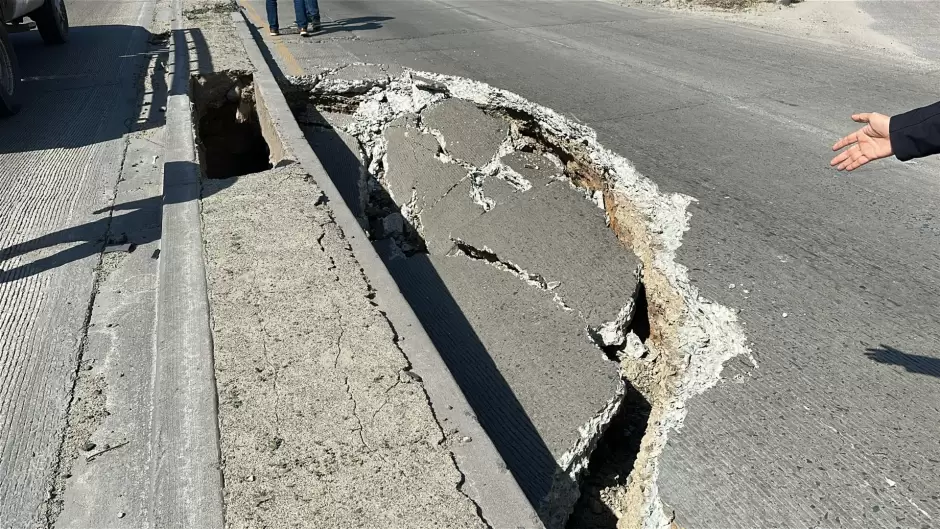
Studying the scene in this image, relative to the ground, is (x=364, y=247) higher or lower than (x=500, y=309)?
higher

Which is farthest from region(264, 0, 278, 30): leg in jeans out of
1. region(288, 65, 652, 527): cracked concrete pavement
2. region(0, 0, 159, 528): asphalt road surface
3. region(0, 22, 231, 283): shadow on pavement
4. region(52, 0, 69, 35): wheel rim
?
region(288, 65, 652, 527): cracked concrete pavement

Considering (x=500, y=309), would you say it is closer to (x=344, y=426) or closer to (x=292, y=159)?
(x=344, y=426)

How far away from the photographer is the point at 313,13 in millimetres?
10930

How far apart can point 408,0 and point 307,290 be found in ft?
46.1

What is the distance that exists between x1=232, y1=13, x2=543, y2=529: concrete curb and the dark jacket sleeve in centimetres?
163

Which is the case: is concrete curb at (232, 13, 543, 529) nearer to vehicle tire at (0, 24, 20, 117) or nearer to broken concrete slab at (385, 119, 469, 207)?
broken concrete slab at (385, 119, 469, 207)

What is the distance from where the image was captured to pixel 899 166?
15.6ft

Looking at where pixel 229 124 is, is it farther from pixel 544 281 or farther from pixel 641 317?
pixel 641 317

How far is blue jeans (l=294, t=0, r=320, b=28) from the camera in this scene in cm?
1066

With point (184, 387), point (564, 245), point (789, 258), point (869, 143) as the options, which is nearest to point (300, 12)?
point (564, 245)

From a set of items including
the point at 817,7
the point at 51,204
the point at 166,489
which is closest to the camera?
the point at 166,489

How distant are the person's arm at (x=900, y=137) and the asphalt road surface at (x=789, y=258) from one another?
0.98 metres

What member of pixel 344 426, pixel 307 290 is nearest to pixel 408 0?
pixel 307 290

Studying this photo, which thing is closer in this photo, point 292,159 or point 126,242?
point 126,242
